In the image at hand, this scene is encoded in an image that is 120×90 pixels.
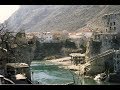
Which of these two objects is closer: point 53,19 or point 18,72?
point 18,72

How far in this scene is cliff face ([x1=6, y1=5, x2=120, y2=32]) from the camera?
187 cm

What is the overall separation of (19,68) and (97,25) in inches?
31.5

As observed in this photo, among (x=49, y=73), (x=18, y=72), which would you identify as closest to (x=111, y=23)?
(x=49, y=73)

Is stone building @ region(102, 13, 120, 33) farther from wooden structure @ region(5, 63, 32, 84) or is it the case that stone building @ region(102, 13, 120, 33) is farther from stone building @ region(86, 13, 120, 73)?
wooden structure @ region(5, 63, 32, 84)

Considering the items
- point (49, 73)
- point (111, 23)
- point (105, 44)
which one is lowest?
point (49, 73)

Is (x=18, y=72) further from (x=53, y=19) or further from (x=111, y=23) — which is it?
(x=111, y=23)

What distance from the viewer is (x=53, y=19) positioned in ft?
6.61

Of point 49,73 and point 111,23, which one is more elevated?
point 111,23

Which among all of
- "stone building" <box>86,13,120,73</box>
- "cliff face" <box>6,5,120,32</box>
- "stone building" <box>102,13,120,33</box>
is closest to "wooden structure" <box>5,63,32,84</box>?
"cliff face" <box>6,5,120,32</box>

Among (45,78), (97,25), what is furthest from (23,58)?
(97,25)

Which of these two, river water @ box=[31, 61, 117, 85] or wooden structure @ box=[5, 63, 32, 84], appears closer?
wooden structure @ box=[5, 63, 32, 84]

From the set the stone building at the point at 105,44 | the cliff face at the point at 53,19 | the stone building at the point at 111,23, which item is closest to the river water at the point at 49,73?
the stone building at the point at 105,44
